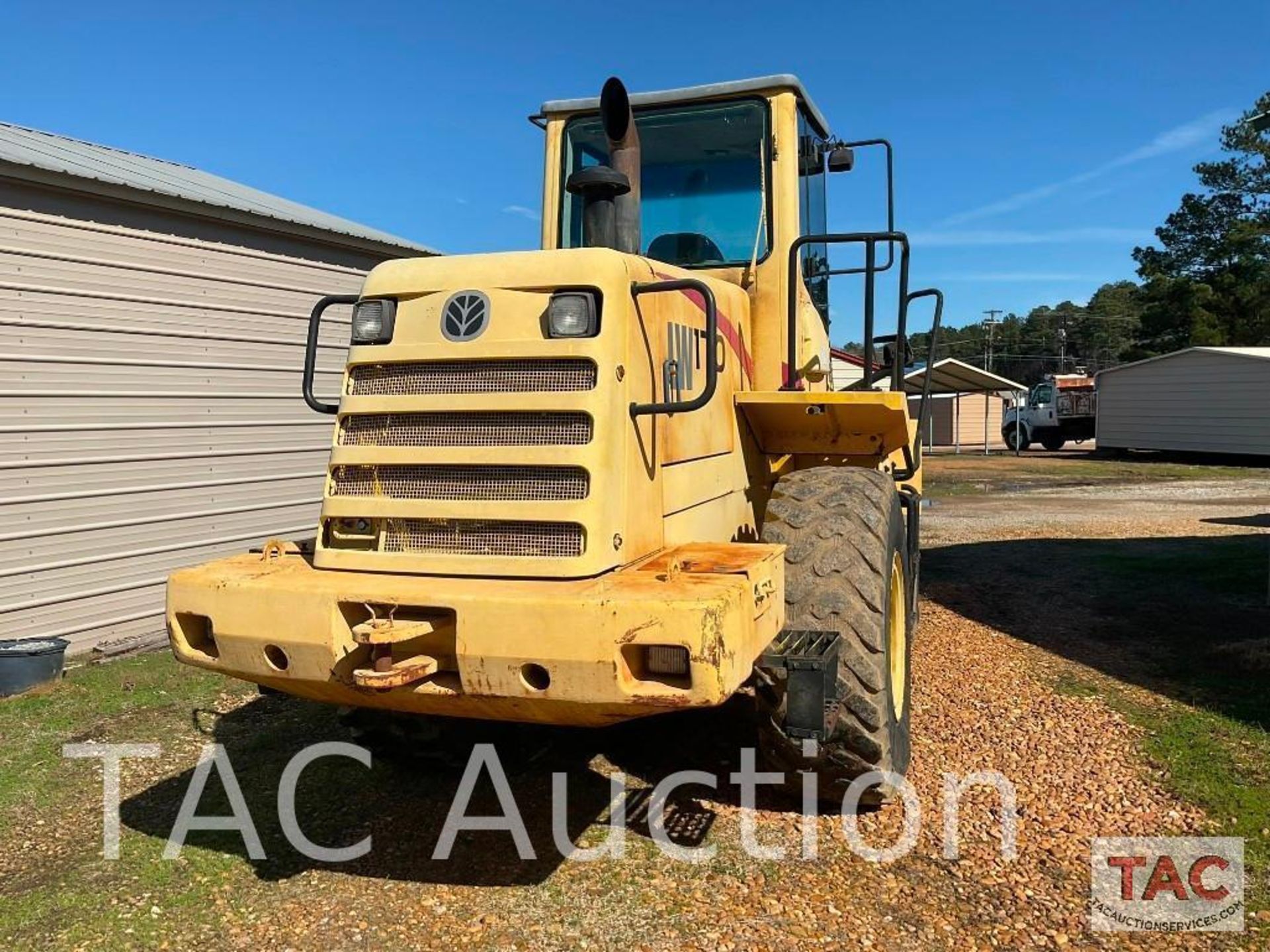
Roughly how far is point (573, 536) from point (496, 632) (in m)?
0.41

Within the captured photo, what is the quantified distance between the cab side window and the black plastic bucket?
17.0ft

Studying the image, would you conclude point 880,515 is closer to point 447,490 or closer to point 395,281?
point 447,490

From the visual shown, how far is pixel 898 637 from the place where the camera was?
459 centimetres

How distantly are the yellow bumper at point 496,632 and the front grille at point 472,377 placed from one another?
622 mm

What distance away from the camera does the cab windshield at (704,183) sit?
4.78 m

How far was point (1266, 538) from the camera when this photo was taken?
11812 millimetres

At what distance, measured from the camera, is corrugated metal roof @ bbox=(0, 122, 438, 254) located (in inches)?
279

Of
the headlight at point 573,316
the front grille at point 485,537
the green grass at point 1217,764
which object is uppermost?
the headlight at point 573,316

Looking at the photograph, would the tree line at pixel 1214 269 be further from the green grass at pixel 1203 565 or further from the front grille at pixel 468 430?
the front grille at pixel 468 430

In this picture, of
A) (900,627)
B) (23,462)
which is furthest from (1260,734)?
(23,462)

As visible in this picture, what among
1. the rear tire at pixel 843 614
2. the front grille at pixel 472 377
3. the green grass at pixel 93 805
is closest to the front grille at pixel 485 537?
the front grille at pixel 472 377

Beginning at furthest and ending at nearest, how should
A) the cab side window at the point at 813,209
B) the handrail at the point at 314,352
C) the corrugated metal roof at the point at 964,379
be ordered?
the corrugated metal roof at the point at 964,379 → the cab side window at the point at 813,209 → the handrail at the point at 314,352

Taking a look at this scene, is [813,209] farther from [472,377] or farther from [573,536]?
[573,536]

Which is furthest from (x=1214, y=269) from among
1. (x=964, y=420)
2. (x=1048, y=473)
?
(x=1048, y=473)
